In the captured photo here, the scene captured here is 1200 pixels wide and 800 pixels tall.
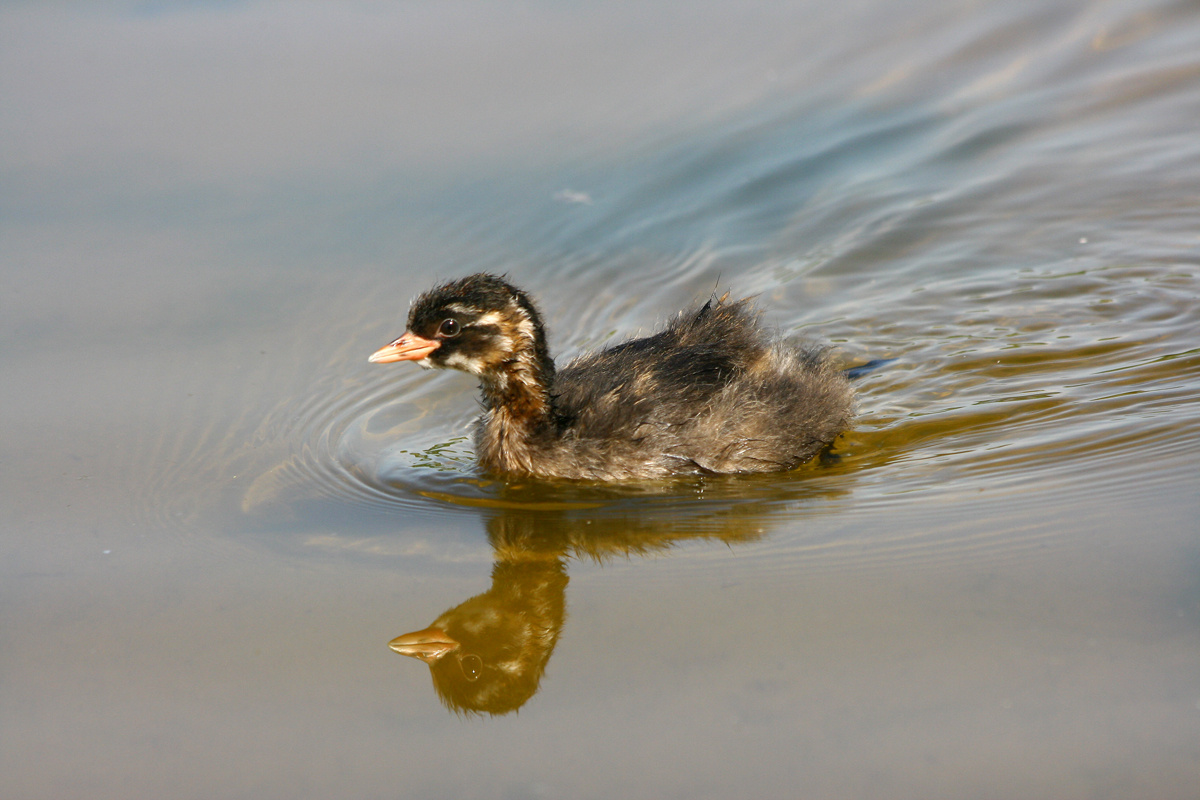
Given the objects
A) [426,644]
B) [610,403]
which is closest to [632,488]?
[610,403]

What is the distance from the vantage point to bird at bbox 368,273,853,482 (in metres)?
6.09

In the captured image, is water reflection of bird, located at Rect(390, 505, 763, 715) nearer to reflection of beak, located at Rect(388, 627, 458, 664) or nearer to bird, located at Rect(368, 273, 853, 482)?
reflection of beak, located at Rect(388, 627, 458, 664)

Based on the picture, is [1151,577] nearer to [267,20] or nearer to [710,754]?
[710,754]

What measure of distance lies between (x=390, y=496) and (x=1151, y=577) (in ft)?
10.9

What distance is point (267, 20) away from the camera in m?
10.1

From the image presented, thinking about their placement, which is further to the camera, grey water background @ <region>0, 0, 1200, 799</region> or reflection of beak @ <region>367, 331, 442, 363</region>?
reflection of beak @ <region>367, 331, 442, 363</region>

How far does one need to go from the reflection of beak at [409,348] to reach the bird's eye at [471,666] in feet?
6.59

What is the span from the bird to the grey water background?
0.19 m

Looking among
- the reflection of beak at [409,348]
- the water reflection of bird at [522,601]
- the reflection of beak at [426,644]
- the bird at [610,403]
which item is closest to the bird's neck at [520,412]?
the bird at [610,403]

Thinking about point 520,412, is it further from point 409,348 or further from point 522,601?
point 522,601

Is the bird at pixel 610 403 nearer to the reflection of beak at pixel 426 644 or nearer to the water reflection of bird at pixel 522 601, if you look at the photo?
the water reflection of bird at pixel 522 601

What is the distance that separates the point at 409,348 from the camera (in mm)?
6164

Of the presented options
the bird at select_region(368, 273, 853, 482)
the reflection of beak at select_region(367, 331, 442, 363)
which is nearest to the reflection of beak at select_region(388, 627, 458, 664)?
the bird at select_region(368, 273, 853, 482)

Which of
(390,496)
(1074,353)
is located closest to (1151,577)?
(1074,353)
